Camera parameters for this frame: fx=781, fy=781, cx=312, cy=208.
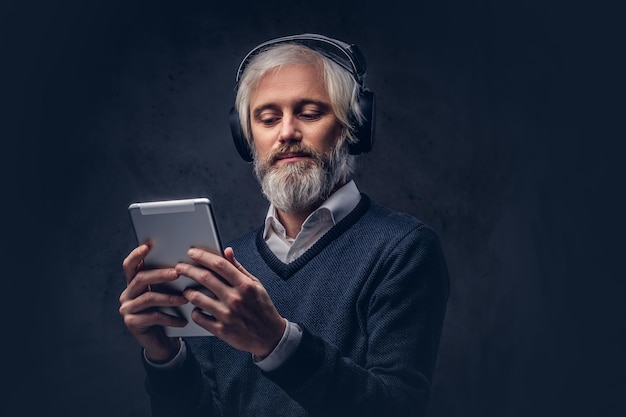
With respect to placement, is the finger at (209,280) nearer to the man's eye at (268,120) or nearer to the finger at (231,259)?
the finger at (231,259)

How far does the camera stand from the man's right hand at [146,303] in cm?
182

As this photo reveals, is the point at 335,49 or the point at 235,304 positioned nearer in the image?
the point at 235,304

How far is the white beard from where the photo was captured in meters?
2.22


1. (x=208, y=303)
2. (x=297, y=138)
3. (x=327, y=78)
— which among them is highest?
(x=327, y=78)

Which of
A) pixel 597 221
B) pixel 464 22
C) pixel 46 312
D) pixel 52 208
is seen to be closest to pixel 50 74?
pixel 52 208

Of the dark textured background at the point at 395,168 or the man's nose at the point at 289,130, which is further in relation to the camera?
the dark textured background at the point at 395,168

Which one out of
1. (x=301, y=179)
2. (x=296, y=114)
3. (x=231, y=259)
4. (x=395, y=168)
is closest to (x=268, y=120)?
(x=296, y=114)

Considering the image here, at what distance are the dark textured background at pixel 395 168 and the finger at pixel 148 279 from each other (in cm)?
147

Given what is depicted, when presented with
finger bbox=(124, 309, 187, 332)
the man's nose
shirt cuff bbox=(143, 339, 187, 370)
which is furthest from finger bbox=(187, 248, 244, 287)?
the man's nose

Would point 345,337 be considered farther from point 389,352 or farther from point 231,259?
point 231,259

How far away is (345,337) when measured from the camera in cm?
203

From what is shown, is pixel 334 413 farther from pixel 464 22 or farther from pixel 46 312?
pixel 464 22

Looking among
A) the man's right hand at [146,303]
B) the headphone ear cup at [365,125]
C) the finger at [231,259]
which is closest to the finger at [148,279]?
the man's right hand at [146,303]

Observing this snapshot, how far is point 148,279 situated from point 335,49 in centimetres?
95
